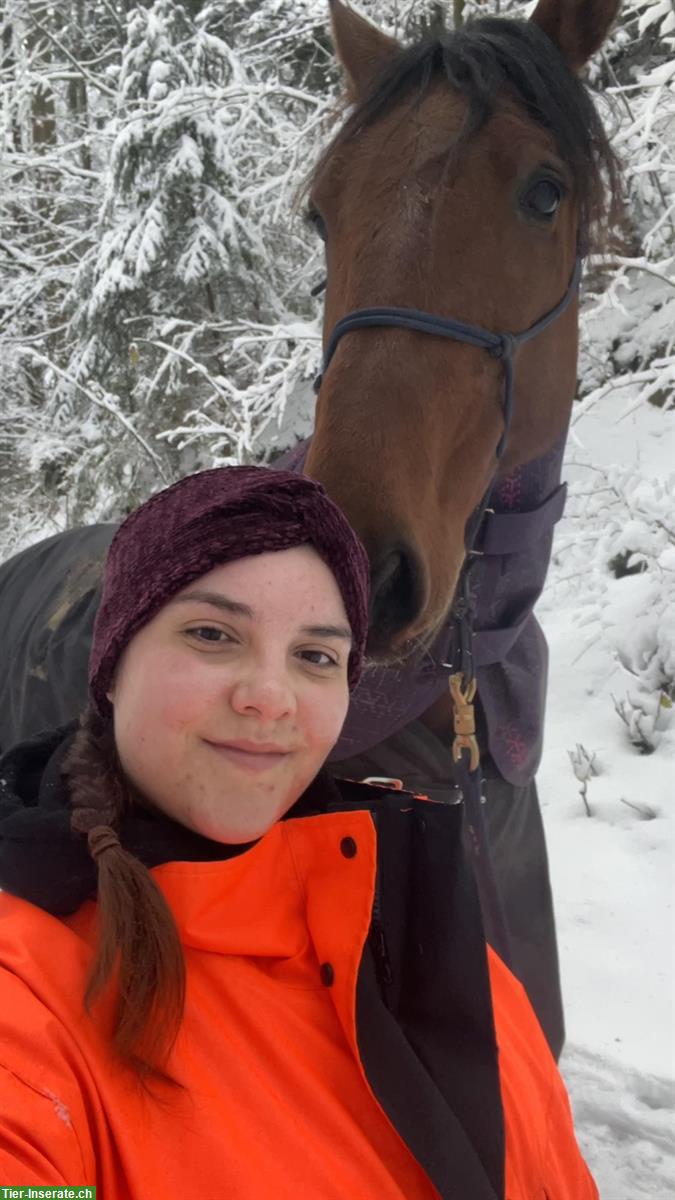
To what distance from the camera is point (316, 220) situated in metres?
1.79

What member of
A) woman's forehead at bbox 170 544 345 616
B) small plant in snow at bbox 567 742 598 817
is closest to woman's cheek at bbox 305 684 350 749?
woman's forehead at bbox 170 544 345 616

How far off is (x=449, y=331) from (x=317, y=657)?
742 mm

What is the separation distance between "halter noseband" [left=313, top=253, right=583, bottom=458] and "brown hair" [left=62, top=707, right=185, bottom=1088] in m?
0.93

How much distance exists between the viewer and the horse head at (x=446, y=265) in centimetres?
127

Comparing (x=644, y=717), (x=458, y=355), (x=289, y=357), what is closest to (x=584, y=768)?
(x=644, y=717)

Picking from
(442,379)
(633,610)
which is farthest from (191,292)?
(442,379)

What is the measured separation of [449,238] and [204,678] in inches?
38.8

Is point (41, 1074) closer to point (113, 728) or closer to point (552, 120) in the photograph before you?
point (113, 728)

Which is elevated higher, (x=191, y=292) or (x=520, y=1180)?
(x=191, y=292)

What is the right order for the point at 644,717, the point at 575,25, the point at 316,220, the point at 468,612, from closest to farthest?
the point at 468,612 → the point at 575,25 → the point at 316,220 → the point at 644,717

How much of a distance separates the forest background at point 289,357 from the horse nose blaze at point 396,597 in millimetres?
1107

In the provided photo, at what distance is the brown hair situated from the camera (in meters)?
0.68

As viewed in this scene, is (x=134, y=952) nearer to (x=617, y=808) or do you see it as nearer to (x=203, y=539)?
(x=203, y=539)

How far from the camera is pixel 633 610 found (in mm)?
4215
